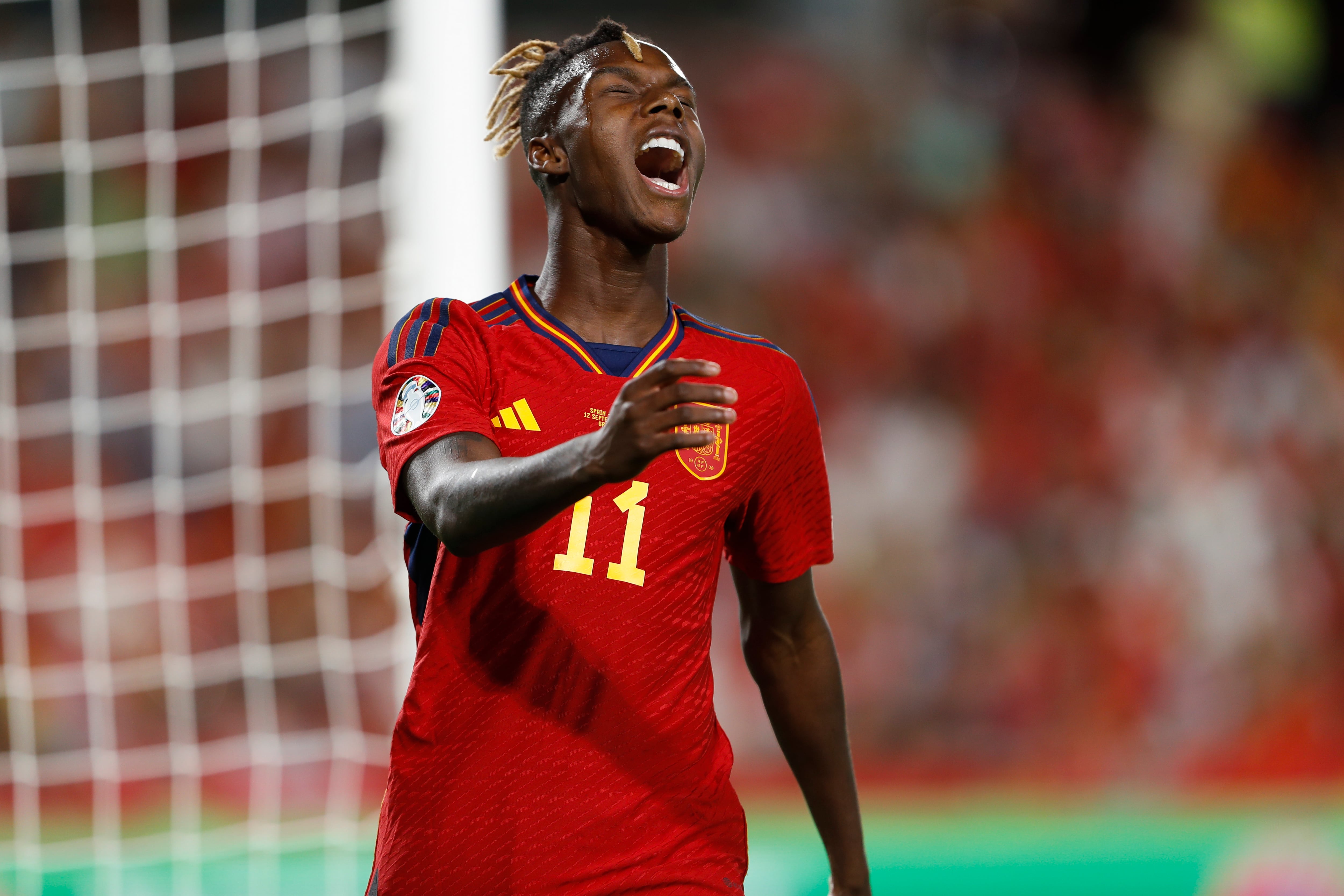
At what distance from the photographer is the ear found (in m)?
1.89

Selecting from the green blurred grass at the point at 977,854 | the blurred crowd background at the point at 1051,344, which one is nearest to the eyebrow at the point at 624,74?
the green blurred grass at the point at 977,854

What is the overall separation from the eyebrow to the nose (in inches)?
1.1

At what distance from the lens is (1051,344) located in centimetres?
769

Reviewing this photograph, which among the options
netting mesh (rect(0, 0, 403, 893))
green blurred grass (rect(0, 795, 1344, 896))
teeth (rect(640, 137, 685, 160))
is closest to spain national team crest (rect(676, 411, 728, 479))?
teeth (rect(640, 137, 685, 160))

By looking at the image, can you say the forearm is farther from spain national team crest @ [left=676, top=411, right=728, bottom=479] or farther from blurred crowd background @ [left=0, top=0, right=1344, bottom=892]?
blurred crowd background @ [left=0, top=0, right=1344, bottom=892]

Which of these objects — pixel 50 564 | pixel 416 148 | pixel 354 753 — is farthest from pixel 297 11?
pixel 416 148

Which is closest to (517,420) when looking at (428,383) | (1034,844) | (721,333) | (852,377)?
(428,383)

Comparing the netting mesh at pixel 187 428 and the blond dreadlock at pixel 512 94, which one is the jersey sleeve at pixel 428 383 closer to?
the blond dreadlock at pixel 512 94

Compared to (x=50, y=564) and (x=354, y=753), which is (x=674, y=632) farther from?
(x=50, y=564)

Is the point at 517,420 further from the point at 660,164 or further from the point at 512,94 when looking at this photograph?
the point at 512,94

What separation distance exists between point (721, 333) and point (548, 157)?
1.18 feet

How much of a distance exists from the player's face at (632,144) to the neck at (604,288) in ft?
0.11

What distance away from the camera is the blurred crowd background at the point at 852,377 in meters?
6.04

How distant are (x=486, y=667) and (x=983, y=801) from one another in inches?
185
